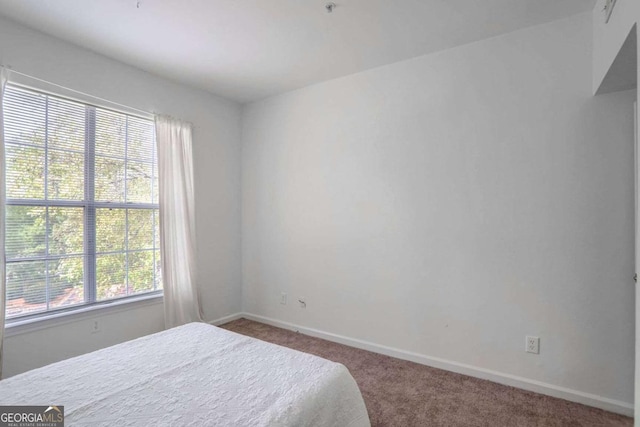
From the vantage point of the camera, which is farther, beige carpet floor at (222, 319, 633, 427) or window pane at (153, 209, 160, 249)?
window pane at (153, 209, 160, 249)

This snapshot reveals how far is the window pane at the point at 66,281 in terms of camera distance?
2.45 metres

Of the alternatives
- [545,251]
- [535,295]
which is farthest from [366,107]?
[535,295]

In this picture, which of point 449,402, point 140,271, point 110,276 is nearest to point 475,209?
point 449,402

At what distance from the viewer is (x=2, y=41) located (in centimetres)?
219

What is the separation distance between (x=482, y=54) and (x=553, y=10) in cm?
47

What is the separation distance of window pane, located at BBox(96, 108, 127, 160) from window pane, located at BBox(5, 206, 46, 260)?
2.20 ft

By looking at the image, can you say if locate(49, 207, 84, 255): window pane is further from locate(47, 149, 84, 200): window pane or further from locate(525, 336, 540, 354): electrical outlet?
locate(525, 336, 540, 354): electrical outlet

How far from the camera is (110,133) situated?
2.79m

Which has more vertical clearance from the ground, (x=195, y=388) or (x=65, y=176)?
(x=65, y=176)

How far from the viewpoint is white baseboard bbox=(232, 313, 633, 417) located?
2.04 meters

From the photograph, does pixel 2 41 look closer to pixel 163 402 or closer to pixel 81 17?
pixel 81 17

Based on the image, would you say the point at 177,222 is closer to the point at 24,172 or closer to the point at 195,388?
the point at 24,172

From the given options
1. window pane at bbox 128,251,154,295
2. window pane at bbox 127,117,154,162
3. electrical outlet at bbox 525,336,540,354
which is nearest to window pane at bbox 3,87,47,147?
window pane at bbox 127,117,154,162

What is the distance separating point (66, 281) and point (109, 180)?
2.88 feet
